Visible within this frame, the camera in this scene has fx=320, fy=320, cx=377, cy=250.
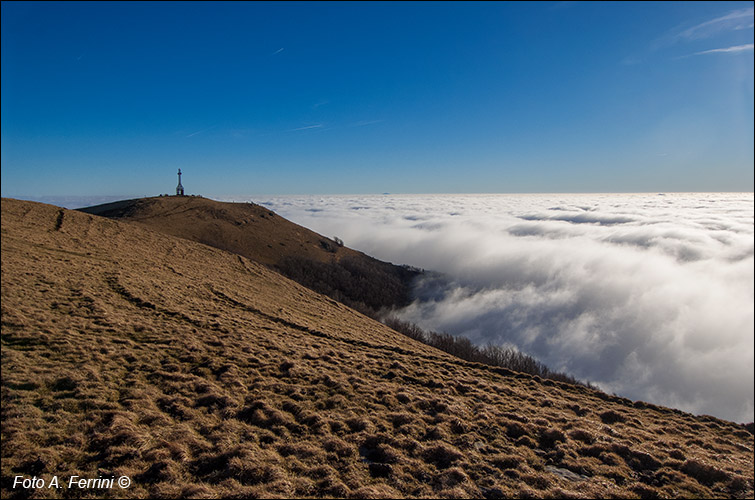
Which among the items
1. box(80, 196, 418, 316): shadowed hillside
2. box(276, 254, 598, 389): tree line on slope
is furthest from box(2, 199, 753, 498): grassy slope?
box(80, 196, 418, 316): shadowed hillside

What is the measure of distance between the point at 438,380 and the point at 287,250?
63.9m

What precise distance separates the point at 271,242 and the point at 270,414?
6761cm

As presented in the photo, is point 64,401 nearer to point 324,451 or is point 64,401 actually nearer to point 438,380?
point 324,451

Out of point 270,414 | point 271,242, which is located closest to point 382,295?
point 271,242

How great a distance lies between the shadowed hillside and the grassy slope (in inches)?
1601

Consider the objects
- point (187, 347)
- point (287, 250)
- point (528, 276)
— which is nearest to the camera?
point (187, 347)

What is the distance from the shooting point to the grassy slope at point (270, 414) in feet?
21.8

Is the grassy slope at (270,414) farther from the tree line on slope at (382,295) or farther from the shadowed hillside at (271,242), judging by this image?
the shadowed hillside at (271,242)

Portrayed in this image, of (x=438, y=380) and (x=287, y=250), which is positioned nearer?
(x=438, y=380)

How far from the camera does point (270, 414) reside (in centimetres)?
909

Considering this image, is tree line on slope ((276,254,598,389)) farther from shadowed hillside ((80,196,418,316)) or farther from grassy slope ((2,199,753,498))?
grassy slope ((2,199,753,498))

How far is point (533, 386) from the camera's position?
1673 centimetres

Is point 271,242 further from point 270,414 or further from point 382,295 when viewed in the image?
point 270,414

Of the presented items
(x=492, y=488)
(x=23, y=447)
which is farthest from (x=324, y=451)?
(x=23, y=447)
